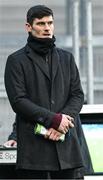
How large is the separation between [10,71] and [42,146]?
16.2 inches

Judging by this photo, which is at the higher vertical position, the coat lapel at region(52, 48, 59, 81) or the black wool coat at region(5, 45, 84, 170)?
the coat lapel at region(52, 48, 59, 81)

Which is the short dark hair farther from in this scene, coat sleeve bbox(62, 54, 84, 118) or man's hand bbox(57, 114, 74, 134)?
man's hand bbox(57, 114, 74, 134)

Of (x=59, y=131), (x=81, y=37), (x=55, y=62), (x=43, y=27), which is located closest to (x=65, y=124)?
(x=59, y=131)

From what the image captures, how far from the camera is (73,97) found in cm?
365

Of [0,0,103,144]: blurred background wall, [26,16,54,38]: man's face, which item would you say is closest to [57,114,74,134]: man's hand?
[26,16,54,38]: man's face

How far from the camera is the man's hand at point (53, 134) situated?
347cm

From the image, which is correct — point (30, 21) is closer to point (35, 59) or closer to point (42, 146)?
point (35, 59)

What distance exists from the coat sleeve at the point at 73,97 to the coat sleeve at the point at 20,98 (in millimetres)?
113

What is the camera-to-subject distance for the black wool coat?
3494 millimetres

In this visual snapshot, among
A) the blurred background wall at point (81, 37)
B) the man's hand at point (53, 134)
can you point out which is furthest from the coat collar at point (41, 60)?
the blurred background wall at point (81, 37)

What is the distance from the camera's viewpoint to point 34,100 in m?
3.56

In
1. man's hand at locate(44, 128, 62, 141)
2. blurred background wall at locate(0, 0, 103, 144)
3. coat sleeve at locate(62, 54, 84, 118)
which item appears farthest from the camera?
blurred background wall at locate(0, 0, 103, 144)

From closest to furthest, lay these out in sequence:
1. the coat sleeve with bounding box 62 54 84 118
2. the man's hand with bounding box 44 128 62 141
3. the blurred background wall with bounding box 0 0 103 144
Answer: the man's hand with bounding box 44 128 62 141, the coat sleeve with bounding box 62 54 84 118, the blurred background wall with bounding box 0 0 103 144

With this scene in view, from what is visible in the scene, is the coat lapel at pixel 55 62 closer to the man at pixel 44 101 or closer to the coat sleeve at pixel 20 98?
→ the man at pixel 44 101
